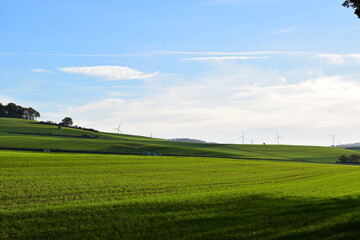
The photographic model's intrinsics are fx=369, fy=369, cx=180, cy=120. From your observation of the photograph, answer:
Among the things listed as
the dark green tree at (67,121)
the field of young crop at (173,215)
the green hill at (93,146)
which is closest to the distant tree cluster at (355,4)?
the field of young crop at (173,215)

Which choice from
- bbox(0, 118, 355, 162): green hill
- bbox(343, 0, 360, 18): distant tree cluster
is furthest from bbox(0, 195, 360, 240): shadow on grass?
bbox(0, 118, 355, 162): green hill

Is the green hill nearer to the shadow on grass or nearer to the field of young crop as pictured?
the field of young crop

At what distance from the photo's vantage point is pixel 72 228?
1470 centimetres

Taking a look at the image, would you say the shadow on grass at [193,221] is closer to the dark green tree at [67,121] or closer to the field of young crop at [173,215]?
the field of young crop at [173,215]

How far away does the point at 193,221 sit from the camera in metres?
16.1

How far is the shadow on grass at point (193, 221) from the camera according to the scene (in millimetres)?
13930

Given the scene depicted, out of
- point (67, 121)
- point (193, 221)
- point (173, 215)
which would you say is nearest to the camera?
point (193, 221)

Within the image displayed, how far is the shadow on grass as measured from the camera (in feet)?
45.7

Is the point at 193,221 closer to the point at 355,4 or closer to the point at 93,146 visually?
the point at 355,4

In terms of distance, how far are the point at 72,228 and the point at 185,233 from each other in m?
4.52

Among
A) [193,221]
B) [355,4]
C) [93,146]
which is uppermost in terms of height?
[355,4]

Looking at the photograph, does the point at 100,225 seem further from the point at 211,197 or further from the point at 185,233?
the point at 211,197

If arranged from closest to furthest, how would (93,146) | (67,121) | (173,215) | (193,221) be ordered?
1. (193,221)
2. (173,215)
3. (93,146)
4. (67,121)

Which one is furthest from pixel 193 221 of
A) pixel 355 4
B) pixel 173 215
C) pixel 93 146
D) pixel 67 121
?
pixel 67 121
